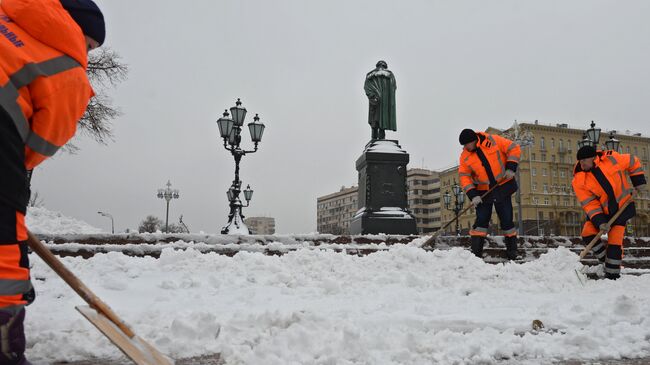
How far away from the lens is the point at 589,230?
6.81 m

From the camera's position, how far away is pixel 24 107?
158 cm

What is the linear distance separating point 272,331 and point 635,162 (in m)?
6.32

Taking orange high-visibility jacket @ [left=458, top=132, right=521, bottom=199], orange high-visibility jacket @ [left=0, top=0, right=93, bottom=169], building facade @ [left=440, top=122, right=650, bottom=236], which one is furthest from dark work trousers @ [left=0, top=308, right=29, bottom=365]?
building facade @ [left=440, top=122, right=650, bottom=236]

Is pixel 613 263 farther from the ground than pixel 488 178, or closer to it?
closer to it

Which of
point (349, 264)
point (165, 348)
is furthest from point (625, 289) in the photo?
point (165, 348)

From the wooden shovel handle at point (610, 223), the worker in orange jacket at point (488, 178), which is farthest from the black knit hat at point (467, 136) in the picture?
the wooden shovel handle at point (610, 223)

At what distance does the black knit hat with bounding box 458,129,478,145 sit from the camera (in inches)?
275

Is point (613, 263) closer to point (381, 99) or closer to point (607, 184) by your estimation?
point (607, 184)

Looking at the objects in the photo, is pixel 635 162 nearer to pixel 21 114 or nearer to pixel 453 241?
pixel 453 241

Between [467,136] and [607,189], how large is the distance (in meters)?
2.13

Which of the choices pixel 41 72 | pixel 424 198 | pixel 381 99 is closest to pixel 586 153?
pixel 381 99

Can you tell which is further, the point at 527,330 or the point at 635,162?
the point at 635,162

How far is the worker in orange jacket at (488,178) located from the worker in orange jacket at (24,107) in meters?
6.06

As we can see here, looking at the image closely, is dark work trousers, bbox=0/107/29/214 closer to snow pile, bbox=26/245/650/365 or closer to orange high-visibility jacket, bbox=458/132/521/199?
snow pile, bbox=26/245/650/365
